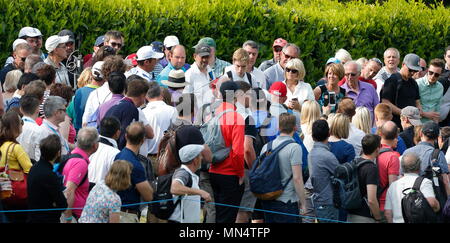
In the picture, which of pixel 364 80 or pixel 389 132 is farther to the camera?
pixel 364 80

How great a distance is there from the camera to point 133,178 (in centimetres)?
945

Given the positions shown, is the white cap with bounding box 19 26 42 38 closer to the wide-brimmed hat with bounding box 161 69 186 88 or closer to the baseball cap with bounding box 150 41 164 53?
the baseball cap with bounding box 150 41 164 53

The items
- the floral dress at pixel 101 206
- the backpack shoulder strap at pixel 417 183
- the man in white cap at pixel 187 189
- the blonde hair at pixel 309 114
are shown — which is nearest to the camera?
the floral dress at pixel 101 206

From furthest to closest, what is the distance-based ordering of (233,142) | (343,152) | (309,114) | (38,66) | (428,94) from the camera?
(428,94)
(38,66)
(309,114)
(343,152)
(233,142)

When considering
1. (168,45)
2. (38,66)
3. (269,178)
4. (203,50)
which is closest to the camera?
(269,178)

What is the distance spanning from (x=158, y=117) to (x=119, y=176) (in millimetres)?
2220

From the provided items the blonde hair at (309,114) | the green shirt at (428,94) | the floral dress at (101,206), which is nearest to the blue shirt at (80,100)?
the blonde hair at (309,114)

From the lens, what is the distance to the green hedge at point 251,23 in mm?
14578

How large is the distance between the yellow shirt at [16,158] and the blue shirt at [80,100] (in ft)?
7.28

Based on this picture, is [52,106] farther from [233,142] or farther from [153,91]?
[233,142]

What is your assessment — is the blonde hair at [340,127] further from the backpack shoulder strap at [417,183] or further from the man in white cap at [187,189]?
the man in white cap at [187,189]

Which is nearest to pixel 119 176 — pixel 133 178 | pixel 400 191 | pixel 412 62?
pixel 133 178
